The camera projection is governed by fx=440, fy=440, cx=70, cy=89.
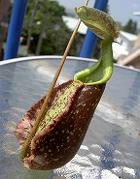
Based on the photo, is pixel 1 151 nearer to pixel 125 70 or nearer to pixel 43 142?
pixel 43 142

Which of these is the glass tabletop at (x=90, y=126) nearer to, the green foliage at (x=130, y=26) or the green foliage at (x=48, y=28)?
the green foliage at (x=48, y=28)

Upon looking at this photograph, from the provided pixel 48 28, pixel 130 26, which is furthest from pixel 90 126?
pixel 130 26

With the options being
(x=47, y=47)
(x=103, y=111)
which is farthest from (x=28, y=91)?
(x=47, y=47)

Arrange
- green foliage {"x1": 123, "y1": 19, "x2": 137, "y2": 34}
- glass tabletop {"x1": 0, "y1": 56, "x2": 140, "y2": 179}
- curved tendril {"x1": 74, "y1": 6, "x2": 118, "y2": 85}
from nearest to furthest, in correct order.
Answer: curved tendril {"x1": 74, "y1": 6, "x2": 118, "y2": 85} → glass tabletop {"x1": 0, "y1": 56, "x2": 140, "y2": 179} → green foliage {"x1": 123, "y1": 19, "x2": 137, "y2": 34}

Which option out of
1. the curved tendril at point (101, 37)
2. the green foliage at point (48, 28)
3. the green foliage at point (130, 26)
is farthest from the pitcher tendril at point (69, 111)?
the green foliage at point (130, 26)

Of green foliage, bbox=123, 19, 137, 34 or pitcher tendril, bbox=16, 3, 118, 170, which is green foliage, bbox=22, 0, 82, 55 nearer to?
green foliage, bbox=123, 19, 137, 34

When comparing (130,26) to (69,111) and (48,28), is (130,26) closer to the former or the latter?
(48,28)

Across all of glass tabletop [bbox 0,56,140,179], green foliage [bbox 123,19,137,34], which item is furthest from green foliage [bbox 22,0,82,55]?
glass tabletop [bbox 0,56,140,179]

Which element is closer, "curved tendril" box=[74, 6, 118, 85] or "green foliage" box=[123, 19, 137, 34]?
"curved tendril" box=[74, 6, 118, 85]
